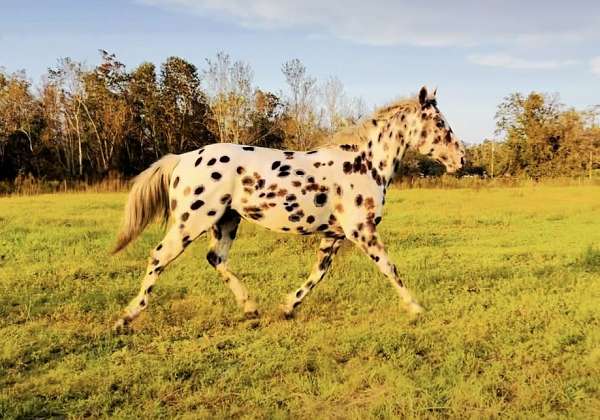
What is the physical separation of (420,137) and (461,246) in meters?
4.72

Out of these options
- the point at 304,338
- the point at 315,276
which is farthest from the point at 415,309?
the point at 304,338

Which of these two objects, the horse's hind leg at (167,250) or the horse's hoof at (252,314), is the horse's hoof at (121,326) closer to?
the horse's hind leg at (167,250)

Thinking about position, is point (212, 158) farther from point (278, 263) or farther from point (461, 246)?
point (461, 246)

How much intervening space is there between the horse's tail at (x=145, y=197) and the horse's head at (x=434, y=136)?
2399mm

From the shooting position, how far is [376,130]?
5359mm

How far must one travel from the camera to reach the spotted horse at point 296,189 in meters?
5.00

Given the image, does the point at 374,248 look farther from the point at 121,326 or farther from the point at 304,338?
the point at 121,326

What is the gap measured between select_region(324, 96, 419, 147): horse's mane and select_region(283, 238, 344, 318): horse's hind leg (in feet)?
3.24

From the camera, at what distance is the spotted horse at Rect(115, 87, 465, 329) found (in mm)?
5004

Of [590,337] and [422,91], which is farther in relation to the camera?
[422,91]

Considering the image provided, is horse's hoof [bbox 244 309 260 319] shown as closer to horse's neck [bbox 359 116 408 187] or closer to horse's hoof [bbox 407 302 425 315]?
horse's hoof [bbox 407 302 425 315]

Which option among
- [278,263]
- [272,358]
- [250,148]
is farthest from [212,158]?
[278,263]

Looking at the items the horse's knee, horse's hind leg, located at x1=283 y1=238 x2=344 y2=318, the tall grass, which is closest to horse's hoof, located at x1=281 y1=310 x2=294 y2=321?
horse's hind leg, located at x1=283 y1=238 x2=344 y2=318

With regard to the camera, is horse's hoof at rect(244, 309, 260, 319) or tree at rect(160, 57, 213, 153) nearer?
horse's hoof at rect(244, 309, 260, 319)
